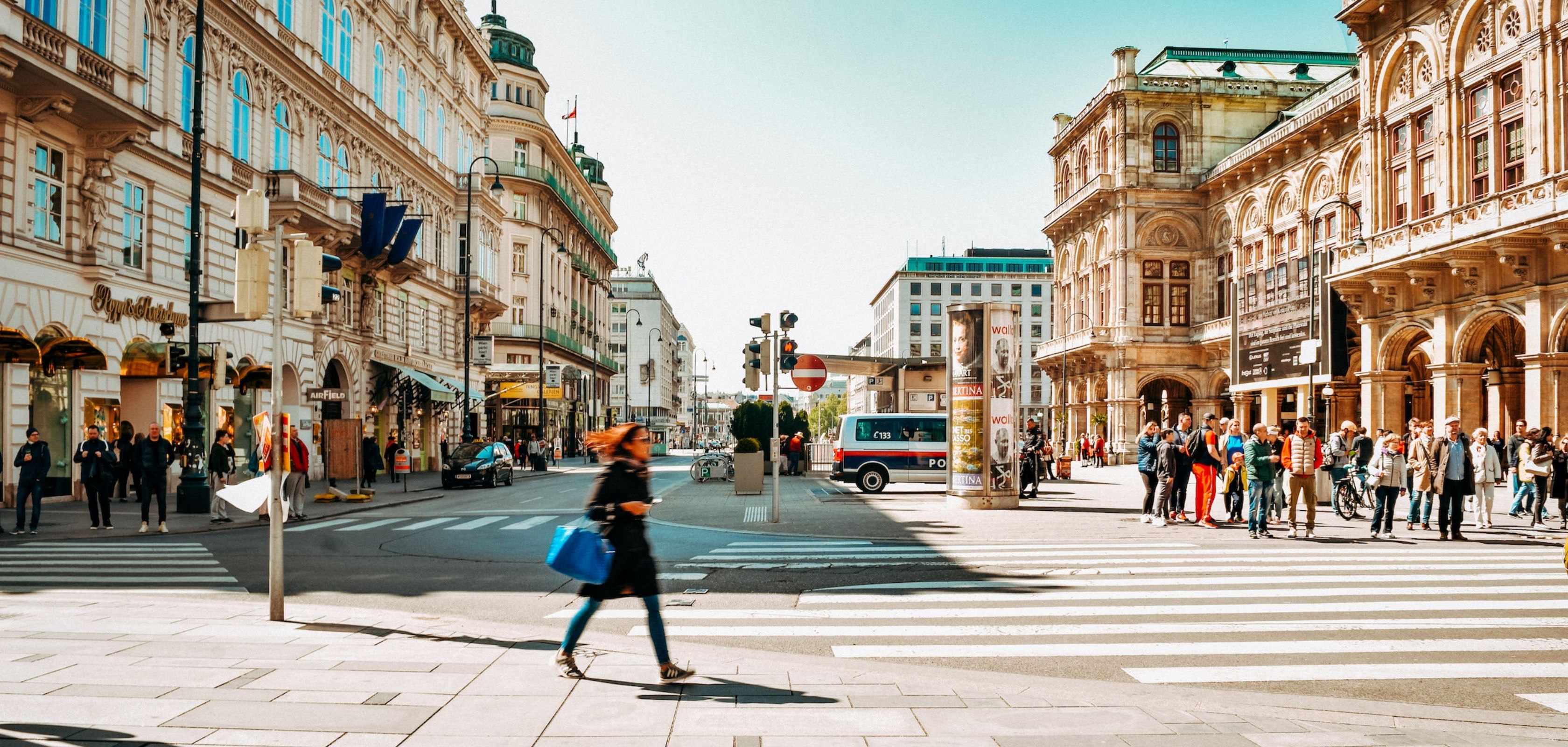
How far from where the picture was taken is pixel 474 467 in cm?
3359

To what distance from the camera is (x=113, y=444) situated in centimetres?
2364

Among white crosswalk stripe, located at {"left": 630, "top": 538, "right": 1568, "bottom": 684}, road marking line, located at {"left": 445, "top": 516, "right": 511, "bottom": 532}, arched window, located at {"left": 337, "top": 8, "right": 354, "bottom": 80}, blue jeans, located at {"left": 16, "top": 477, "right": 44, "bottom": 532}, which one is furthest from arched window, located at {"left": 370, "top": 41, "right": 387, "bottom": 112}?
white crosswalk stripe, located at {"left": 630, "top": 538, "right": 1568, "bottom": 684}

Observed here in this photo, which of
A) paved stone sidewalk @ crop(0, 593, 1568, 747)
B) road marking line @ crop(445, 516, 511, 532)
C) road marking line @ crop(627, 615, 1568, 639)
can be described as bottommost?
road marking line @ crop(445, 516, 511, 532)

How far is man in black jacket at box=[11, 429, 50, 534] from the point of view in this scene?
53.4 feet

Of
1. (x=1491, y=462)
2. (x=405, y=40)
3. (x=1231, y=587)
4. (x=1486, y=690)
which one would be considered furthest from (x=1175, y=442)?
(x=405, y=40)

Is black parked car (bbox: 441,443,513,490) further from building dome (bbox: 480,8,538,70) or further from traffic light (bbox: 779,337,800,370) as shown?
building dome (bbox: 480,8,538,70)

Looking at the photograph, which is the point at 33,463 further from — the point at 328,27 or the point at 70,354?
the point at 328,27

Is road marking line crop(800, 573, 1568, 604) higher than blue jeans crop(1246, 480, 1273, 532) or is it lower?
lower

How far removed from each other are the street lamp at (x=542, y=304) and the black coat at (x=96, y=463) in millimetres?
27827

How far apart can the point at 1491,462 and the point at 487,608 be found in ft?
52.8

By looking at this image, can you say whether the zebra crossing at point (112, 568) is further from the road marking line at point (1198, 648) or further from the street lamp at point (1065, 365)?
the street lamp at point (1065, 365)

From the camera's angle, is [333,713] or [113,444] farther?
[113,444]

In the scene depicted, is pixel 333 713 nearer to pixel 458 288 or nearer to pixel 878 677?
pixel 878 677

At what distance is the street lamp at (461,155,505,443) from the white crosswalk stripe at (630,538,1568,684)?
28125 mm
